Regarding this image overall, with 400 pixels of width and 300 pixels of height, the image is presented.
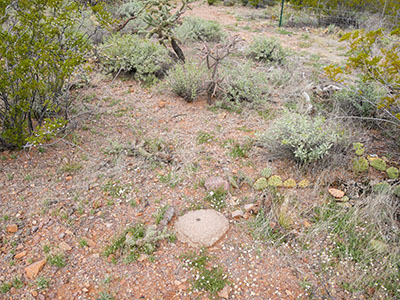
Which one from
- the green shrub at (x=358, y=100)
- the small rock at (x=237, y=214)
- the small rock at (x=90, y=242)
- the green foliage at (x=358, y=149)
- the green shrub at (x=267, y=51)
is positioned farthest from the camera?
the green shrub at (x=267, y=51)

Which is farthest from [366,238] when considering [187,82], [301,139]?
[187,82]

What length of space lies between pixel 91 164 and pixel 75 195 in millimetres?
475

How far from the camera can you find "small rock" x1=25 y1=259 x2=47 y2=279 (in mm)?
2318

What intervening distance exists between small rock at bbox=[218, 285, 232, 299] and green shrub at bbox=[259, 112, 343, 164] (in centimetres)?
155

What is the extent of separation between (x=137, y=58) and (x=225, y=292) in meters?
4.01

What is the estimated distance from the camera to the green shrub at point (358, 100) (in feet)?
14.5

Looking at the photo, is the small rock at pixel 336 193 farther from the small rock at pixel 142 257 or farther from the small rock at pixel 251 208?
the small rock at pixel 142 257

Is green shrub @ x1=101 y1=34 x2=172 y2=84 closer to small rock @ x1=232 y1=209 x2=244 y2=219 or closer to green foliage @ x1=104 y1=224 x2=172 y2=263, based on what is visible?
small rock @ x1=232 y1=209 x2=244 y2=219

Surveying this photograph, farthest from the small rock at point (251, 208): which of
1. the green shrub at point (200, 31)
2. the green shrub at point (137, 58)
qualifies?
the green shrub at point (200, 31)

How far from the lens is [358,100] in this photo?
447 cm

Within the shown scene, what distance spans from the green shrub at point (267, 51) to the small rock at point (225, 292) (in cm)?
487

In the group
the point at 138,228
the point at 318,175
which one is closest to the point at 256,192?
the point at 318,175

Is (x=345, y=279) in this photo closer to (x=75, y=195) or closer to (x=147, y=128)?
(x=75, y=195)

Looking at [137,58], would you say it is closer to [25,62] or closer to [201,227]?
[25,62]
